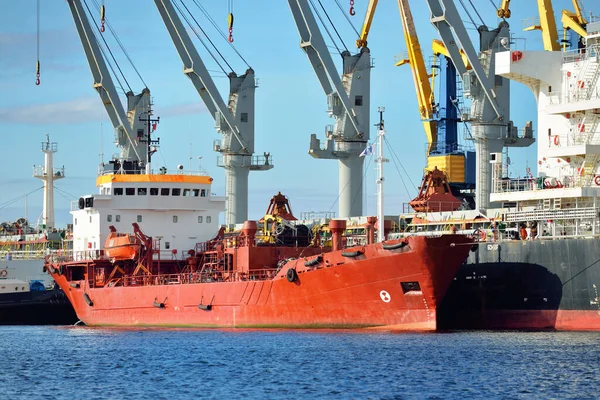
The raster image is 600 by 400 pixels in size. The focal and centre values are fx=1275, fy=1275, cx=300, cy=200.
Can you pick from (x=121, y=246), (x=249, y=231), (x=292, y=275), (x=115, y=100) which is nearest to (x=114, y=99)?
(x=115, y=100)

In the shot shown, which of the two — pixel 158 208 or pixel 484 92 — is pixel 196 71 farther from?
pixel 484 92

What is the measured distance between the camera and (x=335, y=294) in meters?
45.2

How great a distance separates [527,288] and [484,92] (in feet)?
47.6

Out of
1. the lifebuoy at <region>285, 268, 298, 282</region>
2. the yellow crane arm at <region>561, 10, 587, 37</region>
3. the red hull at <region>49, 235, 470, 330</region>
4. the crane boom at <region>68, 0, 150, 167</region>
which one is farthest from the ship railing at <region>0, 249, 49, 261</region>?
the yellow crane arm at <region>561, 10, 587, 37</region>

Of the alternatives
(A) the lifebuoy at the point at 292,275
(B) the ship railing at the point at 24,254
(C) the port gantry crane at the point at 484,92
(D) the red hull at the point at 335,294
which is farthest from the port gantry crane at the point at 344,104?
(A) the lifebuoy at the point at 292,275

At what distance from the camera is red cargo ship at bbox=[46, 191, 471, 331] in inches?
1708

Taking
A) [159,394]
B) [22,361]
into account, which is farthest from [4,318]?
[159,394]

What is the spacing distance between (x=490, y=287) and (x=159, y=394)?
58.0ft

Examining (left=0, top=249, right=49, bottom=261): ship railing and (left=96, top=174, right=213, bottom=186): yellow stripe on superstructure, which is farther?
(left=0, top=249, right=49, bottom=261): ship railing

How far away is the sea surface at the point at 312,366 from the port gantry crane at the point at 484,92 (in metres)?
14.4

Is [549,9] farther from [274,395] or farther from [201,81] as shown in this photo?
[274,395]

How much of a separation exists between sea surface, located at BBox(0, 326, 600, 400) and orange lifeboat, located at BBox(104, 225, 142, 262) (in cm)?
781

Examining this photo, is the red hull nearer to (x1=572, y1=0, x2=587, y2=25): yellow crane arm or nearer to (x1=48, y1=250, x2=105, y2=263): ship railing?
(x1=48, y1=250, x2=105, y2=263): ship railing

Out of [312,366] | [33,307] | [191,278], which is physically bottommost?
[312,366]
